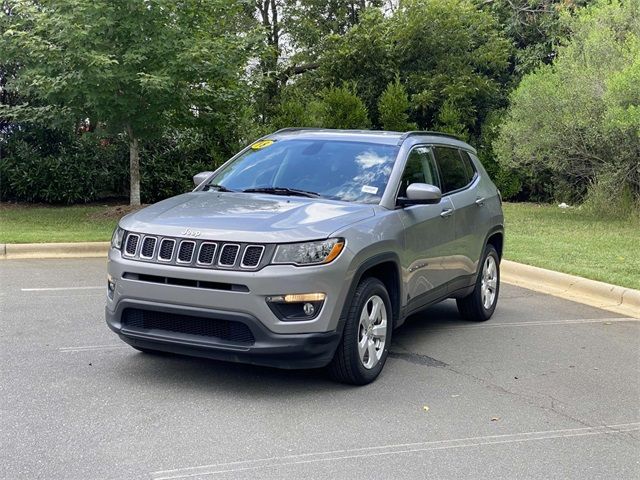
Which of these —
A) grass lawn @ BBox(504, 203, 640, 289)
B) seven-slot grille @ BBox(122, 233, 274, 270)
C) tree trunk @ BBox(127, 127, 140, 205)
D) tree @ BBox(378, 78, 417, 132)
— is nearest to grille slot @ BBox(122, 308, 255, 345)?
seven-slot grille @ BBox(122, 233, 274, 270)

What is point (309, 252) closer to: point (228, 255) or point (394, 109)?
point (228, 255)

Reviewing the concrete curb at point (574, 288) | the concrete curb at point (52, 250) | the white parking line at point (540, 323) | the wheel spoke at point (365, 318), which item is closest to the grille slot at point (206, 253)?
the wheel spoke at point (365, 318)

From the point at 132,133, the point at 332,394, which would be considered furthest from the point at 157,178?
the point at 332,394

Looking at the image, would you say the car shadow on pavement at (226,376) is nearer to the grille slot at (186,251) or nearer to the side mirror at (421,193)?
the grille slot at (186,251)

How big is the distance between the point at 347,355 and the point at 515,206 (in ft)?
54.7

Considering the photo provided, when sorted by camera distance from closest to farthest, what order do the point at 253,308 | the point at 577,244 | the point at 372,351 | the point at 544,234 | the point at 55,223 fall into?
the point at 253,308
the point at 372,351
the point at 577,244
the point at 544,234
the point at 55,223

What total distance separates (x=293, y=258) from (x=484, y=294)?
11.6 feet

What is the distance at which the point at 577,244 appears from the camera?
12.5 m

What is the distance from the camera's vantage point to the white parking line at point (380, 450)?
389cm

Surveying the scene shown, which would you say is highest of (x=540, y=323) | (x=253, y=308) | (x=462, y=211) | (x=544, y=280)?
(x=462, y=211)

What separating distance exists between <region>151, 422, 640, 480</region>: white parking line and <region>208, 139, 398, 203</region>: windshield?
206 centimetres

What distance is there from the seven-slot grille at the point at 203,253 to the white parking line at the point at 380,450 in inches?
49.8

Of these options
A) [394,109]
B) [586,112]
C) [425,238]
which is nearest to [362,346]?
[425,238]

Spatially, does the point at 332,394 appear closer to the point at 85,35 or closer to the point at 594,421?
the point at 594,421
